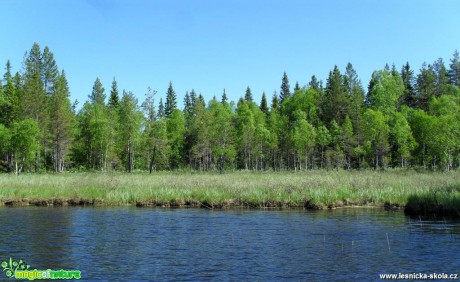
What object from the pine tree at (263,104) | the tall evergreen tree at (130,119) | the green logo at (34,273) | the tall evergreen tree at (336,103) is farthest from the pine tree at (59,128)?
the green logo at (34,273)

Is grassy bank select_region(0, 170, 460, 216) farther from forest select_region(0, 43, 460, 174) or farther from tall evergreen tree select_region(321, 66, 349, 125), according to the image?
tall evergreen tree select_region(321, 66, 349, 125)

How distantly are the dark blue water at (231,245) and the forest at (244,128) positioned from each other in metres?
34.6

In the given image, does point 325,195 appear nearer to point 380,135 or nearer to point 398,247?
point 398,247

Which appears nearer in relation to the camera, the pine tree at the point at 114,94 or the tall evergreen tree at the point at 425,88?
the tall evergreen tree at the point at 425,88

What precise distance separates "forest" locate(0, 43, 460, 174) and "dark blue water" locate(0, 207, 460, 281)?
113ft

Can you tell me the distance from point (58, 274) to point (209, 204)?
15.7 metres

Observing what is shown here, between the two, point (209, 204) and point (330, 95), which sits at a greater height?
point (330, 95)

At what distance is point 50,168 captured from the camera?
76.8 metres

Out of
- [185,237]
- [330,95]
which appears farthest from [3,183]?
[330,95]

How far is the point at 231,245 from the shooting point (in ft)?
47.9

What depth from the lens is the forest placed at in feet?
197

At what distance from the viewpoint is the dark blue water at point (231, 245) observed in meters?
11.4

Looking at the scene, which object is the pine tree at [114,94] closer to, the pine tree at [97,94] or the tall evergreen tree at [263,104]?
the pine tree at [97,94]

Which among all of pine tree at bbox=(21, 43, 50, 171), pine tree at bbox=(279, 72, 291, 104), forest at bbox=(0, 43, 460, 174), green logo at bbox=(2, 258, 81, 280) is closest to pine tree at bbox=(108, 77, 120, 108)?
forest at bbox=(0, 43, 460, 174)
